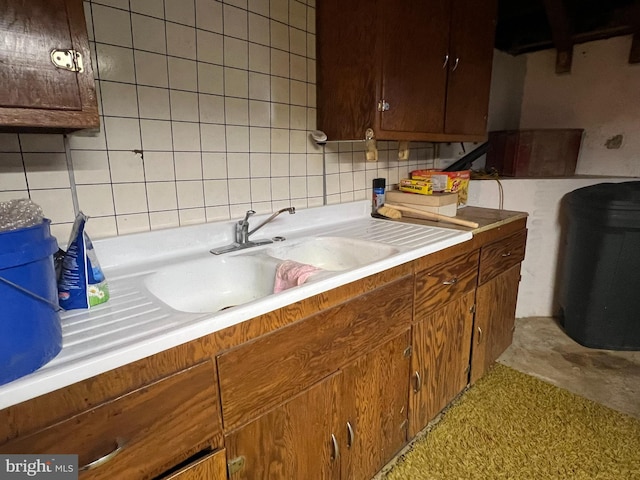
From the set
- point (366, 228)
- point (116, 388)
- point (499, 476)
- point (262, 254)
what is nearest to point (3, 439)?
point (116, 388)

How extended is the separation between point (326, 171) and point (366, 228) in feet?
1.10

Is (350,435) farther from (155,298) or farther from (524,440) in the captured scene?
(524,440)

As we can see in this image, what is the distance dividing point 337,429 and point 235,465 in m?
0.36

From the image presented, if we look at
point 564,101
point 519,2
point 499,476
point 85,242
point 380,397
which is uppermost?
point 519,2

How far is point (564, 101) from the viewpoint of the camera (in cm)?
276

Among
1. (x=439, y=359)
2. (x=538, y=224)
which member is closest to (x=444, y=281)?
(x=439, y=359)

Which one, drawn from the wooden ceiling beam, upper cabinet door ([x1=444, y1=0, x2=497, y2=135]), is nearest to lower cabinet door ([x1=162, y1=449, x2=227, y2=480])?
upper cabinet door ([x1=444, y1=0, x2=497, y2=135])

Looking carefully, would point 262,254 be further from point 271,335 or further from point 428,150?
point 428,150

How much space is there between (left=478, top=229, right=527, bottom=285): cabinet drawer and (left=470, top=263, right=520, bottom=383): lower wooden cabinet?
36 mm

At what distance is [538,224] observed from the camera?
8.28ft

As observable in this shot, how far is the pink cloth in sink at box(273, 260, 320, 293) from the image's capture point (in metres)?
1.03

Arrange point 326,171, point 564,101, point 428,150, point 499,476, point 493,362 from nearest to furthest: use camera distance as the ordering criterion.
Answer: point 499,476, point 326,171, point 493,362, point 428,150, point 564,101

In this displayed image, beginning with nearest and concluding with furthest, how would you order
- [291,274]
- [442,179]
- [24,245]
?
[24,245], [291,274], [442,179]

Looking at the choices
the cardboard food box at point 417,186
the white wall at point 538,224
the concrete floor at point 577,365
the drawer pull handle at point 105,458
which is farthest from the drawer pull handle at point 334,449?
the white wall at point 538,224
